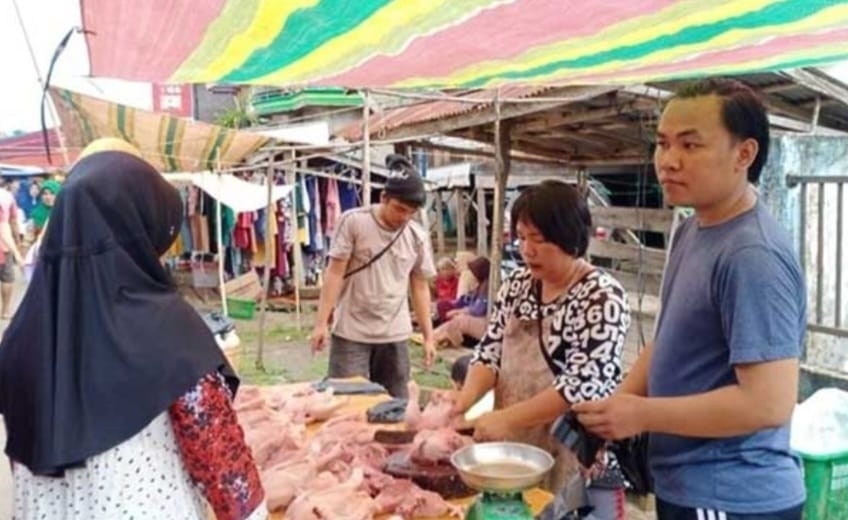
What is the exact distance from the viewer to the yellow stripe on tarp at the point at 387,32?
235 centimetres

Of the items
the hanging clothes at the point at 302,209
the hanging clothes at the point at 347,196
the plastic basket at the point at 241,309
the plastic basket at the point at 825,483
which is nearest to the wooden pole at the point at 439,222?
the hanging clothes at the point at 347,196

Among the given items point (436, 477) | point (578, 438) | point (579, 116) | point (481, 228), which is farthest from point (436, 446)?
point (481, 228)

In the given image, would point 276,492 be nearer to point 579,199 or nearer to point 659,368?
point 659,368

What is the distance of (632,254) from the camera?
951 cm

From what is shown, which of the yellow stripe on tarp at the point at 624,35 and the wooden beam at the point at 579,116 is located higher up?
the wooden beam at the point at 579,116

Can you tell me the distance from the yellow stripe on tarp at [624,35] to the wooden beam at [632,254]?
5.25m

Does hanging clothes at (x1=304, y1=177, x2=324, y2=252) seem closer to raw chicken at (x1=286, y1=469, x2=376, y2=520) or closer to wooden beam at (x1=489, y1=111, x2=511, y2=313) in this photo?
wooden beam at (x1=489, y1=111, x2=511, y2=313)

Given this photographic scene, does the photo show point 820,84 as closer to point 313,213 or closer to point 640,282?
point 640,282

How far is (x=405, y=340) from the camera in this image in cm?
515

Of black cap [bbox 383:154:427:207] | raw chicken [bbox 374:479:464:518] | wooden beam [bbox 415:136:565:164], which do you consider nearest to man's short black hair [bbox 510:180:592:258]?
raw chicken [bbox 374:479:464:518]

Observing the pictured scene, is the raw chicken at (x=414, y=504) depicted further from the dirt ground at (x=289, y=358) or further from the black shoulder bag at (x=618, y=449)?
the dirt ground at (x=289, y=358)

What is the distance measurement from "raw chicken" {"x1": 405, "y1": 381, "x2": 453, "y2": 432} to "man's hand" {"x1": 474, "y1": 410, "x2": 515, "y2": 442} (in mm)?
379

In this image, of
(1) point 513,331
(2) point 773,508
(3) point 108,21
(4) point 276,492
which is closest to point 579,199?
(1) point 513,331

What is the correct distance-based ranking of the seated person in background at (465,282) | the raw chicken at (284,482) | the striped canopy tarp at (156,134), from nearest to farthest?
the raw chicken at (284,482) → the striped canopy tarp at (156,134) → the seated person in background at (465,282)
